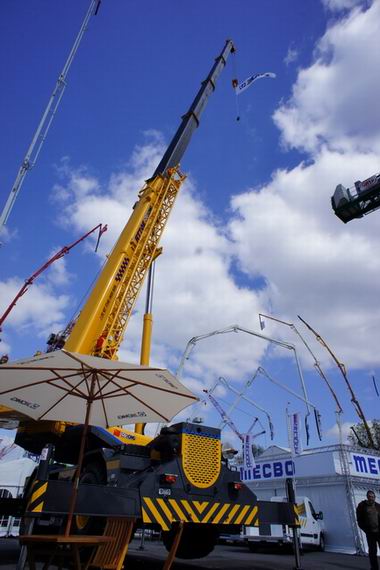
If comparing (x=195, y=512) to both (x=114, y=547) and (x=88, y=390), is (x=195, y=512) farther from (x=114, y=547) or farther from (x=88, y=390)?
(x=88, y=390)

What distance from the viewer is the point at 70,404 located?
19.5 ft

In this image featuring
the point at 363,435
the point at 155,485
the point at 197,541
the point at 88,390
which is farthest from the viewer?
the point at 363,435

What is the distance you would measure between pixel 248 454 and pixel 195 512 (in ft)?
51.9

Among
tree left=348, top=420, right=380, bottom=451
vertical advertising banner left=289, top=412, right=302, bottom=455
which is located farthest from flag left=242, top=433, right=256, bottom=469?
tree left=348, top=420, right=380, bottom=451

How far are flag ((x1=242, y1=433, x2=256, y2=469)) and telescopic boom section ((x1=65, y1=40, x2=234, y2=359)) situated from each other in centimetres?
1228

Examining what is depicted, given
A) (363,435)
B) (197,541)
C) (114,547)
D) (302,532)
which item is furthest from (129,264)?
(363,435)

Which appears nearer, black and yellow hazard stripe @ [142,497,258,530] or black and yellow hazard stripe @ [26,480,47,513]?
black and yellow hazard stripe @ [26,480,47,513]

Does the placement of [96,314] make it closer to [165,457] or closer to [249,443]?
[165,457]

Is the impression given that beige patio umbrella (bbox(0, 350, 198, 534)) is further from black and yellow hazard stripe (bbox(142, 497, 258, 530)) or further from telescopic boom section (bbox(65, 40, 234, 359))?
telescopic boom section (bbox(65, 40, 234, 359))

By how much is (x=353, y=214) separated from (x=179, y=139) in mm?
6910

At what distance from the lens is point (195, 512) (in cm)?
562

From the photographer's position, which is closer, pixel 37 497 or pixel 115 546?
pixel 37 497

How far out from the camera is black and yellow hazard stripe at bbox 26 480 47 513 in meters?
4.38

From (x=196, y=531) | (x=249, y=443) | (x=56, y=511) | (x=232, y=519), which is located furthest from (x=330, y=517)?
(x=56, y=511)
